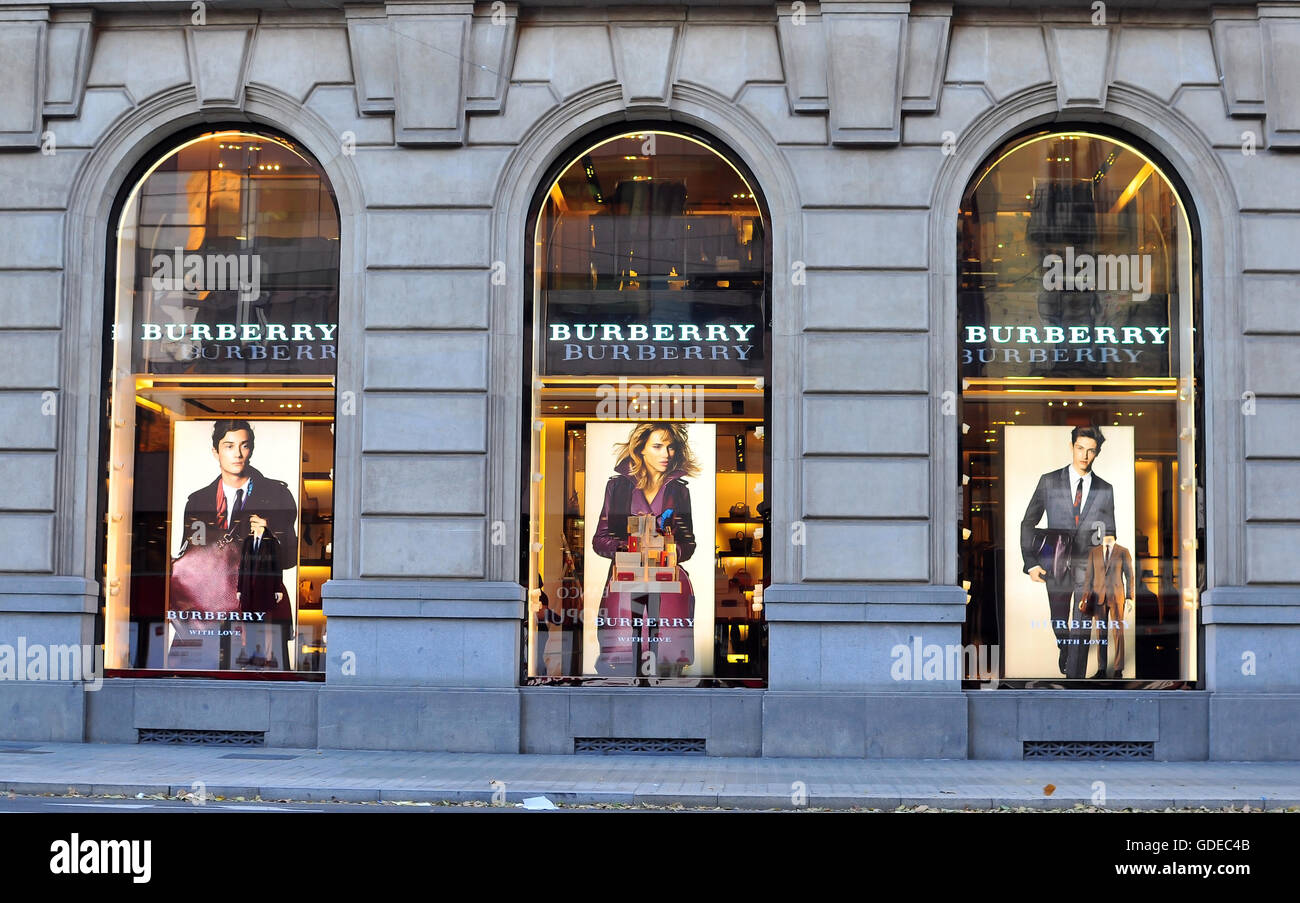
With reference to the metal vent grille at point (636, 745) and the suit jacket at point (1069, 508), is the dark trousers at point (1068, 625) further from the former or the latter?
the metal vent grille at point (636, 745)

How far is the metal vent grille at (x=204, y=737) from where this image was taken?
15.3 metres

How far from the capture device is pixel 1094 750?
1495 cm

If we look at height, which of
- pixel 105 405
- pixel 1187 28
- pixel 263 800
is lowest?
pixel 263 800

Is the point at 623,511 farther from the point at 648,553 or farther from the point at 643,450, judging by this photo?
the point at 643,450

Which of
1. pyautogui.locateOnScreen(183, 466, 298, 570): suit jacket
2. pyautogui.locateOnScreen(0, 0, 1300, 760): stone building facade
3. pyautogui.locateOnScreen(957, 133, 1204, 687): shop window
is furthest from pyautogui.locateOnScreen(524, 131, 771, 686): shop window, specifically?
pyautogui.locateOnScreen(183, 466, 298, 570): suit jacket

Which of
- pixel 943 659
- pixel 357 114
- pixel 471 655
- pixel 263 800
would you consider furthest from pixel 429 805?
pixel 357 114

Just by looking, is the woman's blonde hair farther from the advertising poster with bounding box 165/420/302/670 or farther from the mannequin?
the mannequin

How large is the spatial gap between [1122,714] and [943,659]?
2129 millimetres

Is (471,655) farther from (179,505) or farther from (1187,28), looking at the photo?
(1187,28)

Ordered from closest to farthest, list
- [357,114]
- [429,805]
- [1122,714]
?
[429,805] → [1122,714] → [357,114]

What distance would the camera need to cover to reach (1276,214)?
50.5 feet

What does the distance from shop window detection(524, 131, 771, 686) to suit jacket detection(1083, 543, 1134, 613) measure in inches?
157

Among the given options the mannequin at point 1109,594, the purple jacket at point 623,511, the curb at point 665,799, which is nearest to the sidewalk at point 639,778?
the curb at point 665,799

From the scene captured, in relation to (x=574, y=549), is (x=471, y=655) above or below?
below
